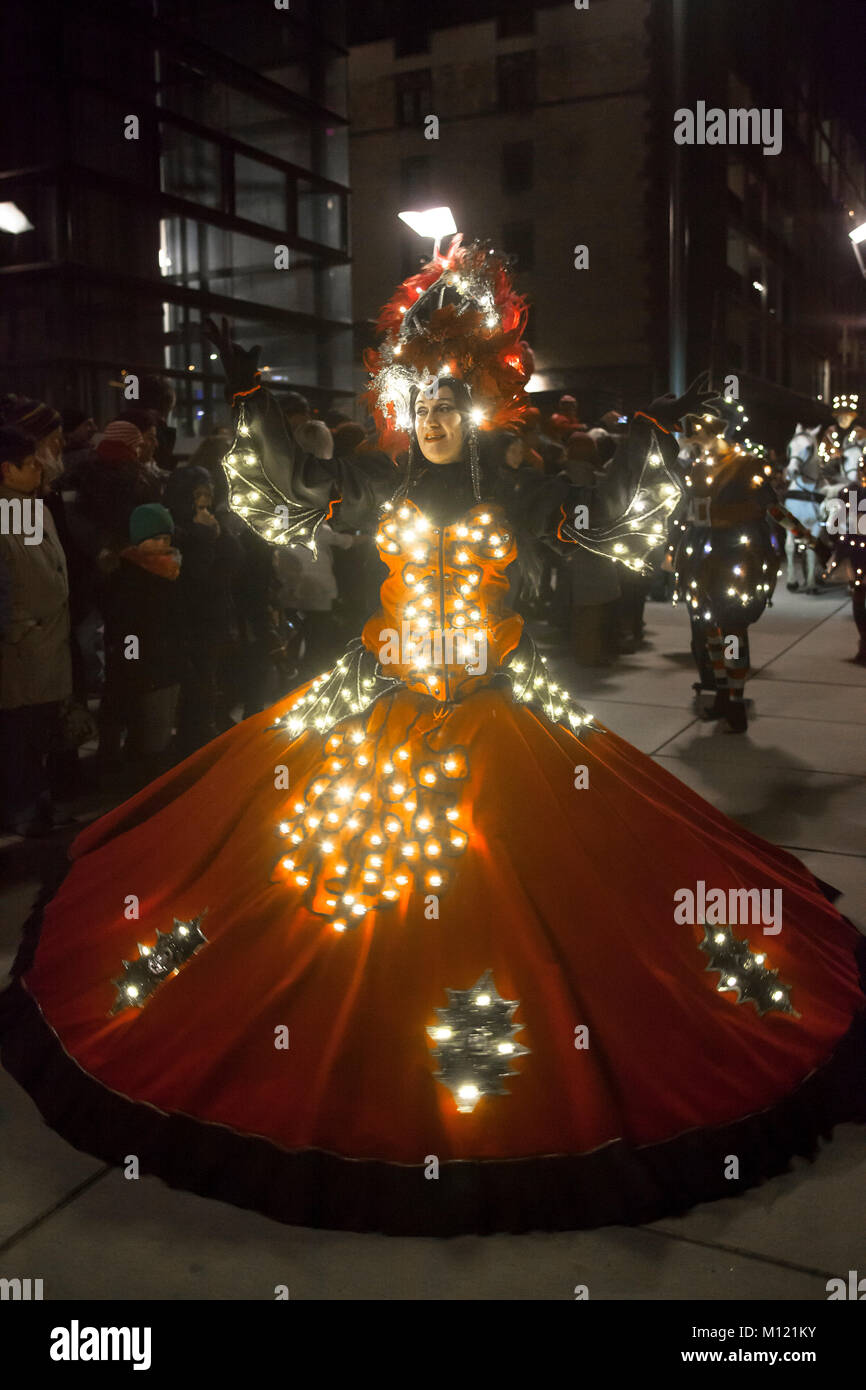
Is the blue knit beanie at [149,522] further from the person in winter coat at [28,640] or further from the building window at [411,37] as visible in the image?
the building window at [411,37]

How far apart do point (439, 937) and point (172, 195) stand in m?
15.7

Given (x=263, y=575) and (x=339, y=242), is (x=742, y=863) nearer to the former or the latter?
(x=263, y=575)

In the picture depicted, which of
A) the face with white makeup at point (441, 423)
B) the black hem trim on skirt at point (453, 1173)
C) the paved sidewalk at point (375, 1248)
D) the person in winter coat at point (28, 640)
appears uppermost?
the face with white makeup at point (441, 423)

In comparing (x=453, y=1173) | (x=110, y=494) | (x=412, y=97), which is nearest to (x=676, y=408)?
(x=453, y=1173)

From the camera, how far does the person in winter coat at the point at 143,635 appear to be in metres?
6.02

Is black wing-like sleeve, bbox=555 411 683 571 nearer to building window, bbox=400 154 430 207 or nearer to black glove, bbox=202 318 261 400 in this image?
black glove, bbox=202 318 261 400

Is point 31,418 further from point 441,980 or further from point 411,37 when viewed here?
point 411,37

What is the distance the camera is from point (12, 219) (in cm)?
1404

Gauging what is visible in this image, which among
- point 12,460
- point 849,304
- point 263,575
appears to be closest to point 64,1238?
point 12,460

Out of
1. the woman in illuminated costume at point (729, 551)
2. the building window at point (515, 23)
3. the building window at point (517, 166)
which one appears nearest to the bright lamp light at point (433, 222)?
the woman in illuminated costume at point (729, 551)

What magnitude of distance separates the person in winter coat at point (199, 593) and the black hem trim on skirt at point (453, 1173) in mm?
3658

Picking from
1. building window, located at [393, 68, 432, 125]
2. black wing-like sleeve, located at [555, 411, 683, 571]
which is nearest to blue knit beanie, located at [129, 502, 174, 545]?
black wing-like sleeve, located at [555, 411, 683, 571]

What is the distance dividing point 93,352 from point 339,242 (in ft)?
23.7

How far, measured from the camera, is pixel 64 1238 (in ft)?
8.48
